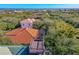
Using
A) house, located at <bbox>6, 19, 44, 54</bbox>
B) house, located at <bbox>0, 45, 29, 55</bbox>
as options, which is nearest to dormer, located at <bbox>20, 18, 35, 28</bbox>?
house, located at <bbox>6, 19, 44, 54</bbox>

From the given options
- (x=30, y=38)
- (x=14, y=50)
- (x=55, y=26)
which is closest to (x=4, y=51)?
(x=14, y=50)

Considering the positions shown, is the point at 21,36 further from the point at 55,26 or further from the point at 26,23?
the point at 55,26

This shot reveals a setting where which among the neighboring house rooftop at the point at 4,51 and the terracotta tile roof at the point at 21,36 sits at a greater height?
the terracotta tile roof at the point at 21,36

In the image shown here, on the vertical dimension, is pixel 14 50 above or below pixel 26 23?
below

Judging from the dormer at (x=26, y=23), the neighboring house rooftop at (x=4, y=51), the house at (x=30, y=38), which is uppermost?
the dormer at (x=26, y=23)

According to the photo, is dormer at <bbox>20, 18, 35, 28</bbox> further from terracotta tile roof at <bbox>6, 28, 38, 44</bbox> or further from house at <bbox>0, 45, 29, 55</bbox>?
house at <bbox>0, 45, 29, 55</bbox>

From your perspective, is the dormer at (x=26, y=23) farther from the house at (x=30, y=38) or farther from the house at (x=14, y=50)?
the house at (x=14, y=50)

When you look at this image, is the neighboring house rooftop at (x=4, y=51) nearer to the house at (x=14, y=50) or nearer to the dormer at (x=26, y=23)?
the house at (x=14, y=50)

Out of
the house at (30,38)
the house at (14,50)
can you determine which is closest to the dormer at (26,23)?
the house at (30,38)

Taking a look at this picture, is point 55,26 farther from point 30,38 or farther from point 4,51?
point 4,51
